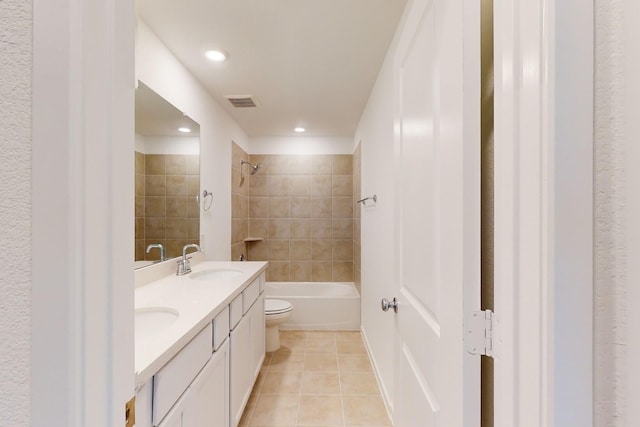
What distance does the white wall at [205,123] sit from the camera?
1609 mm

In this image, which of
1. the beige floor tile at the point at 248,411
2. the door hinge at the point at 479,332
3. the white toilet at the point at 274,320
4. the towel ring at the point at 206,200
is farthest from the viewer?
the white toilet at the point at 274,320

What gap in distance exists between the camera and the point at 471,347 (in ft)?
1.94

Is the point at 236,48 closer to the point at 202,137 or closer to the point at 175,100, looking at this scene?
the point at 175,100

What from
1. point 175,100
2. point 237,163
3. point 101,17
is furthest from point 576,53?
point 237,163

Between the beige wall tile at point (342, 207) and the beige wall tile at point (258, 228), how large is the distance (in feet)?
3.15

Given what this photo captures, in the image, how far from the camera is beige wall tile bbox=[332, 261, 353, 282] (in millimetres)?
3898

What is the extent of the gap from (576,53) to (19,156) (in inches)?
31.4

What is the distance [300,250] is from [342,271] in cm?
64

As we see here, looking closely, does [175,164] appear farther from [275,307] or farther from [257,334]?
[275,307]

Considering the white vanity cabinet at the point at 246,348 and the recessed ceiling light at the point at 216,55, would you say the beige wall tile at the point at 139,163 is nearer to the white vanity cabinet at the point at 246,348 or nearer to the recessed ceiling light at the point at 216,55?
the recessed ceiling light at the point at 216,55

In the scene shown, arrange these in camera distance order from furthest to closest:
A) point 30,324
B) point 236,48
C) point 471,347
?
1. point 236,48
2. point 471,347
3. point 30,324

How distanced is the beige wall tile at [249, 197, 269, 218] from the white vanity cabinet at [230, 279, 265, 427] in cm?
177

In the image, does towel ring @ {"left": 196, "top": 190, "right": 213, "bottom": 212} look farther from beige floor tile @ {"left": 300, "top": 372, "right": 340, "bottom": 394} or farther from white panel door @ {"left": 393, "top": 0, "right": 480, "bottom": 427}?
white panel door @ {"left": 393, "top": 0, "right": 480, "bottom": 427}

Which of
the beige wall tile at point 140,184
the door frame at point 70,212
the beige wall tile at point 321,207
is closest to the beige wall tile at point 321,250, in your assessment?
the beige wall tile at point 321,207
